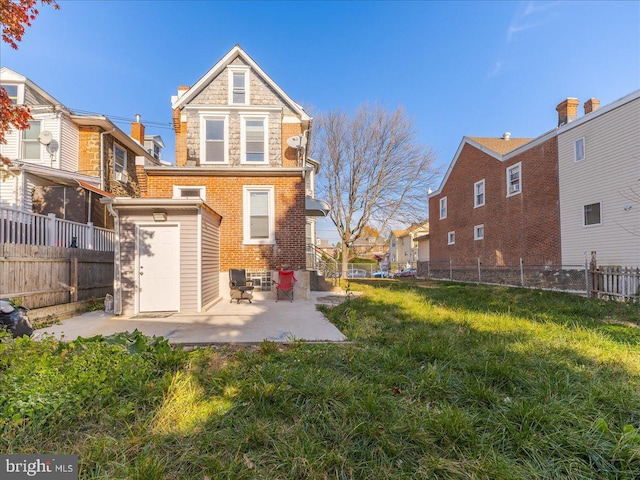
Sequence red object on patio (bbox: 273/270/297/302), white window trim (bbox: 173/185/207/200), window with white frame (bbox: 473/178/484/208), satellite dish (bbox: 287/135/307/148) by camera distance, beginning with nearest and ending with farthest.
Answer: red object on patio (bbox: 273/270/297/302) → white window trim (bbox: 173/185/207/200) → satellite dish (bbox: 287/135/307/148) → window with white frame (bbox: 473/178/484/208)

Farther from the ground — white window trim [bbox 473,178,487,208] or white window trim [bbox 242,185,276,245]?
white window trim [bbox 473,178,487,208]

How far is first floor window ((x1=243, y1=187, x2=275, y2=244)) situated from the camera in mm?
10656

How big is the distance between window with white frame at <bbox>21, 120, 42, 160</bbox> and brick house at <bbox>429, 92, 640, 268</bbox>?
23.2m

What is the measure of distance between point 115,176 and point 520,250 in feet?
71.4

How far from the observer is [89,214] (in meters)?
11.4

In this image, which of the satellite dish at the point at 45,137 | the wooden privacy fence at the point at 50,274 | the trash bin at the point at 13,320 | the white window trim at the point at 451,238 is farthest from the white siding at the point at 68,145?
the white window trim at the point at 451,238

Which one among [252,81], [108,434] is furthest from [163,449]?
[252,81]

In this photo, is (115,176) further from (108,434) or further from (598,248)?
(598,248)

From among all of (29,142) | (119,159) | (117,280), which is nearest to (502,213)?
(117,280)

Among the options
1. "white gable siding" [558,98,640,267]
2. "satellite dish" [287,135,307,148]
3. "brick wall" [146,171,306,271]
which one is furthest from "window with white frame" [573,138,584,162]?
"brick wall" [146,171,306,271]

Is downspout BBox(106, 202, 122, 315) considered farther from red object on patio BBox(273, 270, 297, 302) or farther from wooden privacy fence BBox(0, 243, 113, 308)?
red object on patio BBox(273, 270, 297, 302)

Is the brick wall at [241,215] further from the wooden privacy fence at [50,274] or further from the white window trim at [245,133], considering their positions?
the wooden privacy fence at [50,274]

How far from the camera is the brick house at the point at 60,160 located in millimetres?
11641

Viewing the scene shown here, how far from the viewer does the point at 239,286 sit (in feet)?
30.2
